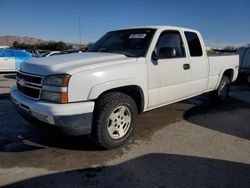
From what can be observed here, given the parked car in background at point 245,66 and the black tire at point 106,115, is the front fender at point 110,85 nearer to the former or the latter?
the black tire at point 106,115

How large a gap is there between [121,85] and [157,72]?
88cm

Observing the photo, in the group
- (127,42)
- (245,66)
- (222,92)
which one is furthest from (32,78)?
(245,66)

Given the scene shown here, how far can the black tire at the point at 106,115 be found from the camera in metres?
3.66

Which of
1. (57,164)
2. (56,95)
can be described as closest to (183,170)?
(57,164)

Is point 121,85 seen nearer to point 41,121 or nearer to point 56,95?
point 56,95

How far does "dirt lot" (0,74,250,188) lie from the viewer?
10.2ft

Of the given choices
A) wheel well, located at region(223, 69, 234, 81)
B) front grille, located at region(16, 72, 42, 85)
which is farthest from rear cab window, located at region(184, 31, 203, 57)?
front grille, located at region(16, 72, 42, 85)

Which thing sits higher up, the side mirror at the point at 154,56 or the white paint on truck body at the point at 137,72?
the side mirror at the point at 154,56

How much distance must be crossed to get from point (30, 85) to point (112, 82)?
1157 millimetres

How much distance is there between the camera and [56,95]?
3.38 metres

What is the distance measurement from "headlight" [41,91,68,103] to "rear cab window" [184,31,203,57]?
3.02m

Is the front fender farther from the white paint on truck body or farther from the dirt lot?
the dirt lot

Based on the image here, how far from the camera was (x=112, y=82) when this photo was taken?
12.1 ft

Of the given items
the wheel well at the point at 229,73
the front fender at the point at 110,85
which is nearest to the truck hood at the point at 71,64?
the front fender at the point at 110,85
